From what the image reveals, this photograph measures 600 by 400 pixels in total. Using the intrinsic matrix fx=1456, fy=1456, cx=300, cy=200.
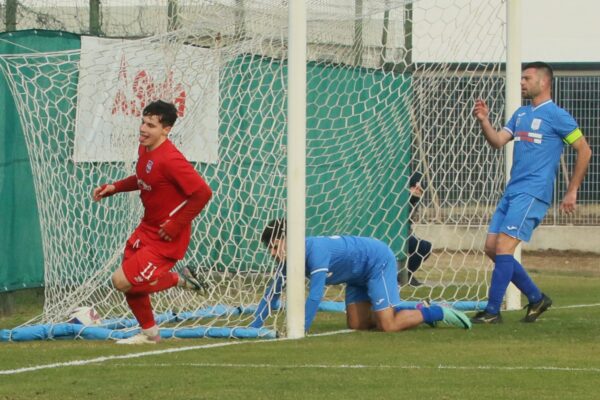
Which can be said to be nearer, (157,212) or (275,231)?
(157,212)

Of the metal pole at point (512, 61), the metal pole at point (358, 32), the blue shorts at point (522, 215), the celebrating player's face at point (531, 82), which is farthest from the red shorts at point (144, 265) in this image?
the metal pole at point (358, 32)

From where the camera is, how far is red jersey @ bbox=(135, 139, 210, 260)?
10672 mm

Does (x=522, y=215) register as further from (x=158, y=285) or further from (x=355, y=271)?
(x=158, y=285)

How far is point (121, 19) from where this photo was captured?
597 inches

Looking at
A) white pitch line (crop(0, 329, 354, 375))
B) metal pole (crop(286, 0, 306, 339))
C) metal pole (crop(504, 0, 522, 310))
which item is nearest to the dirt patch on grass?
metal pole (crop(504, 0, 522, 310))

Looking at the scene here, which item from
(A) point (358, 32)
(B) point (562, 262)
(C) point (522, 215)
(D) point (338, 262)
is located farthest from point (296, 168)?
(B) point (562, 262)

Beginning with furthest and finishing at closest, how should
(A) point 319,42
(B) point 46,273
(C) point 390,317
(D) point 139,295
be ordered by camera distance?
1. (A) point 319,42
2. (B) point 46,273
3. (C) point 390,317
4. (D) point 139,295

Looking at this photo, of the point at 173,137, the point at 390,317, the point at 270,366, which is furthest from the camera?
the point at 173,137

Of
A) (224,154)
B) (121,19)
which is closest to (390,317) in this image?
(224,154)

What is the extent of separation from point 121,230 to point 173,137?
1.03 metres

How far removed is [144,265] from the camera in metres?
10.7

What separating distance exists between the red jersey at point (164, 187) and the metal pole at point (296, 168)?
2.61ft

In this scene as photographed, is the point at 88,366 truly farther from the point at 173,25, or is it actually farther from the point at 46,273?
the point at 173,25

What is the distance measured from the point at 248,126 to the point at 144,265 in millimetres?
3136
